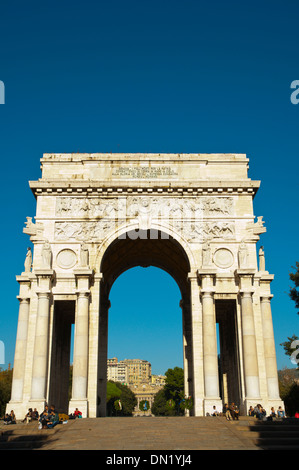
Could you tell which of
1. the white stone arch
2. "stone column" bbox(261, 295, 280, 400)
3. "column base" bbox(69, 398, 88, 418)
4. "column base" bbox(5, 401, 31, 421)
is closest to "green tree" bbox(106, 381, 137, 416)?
"column base" bbox(5, 401, 31, 421)

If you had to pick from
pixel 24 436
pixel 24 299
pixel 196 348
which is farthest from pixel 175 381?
pixel 24 436

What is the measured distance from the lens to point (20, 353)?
99.2 ft

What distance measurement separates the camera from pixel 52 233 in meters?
32.4

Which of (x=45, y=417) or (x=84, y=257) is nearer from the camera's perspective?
(x=45, y=417)

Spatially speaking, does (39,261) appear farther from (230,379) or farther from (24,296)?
(230,379)

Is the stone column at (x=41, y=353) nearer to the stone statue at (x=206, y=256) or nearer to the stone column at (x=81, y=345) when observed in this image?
the stone column at (x=81, y=345)

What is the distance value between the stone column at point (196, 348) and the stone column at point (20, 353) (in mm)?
10383

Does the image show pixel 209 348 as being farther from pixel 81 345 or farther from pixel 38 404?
pixel 38 404

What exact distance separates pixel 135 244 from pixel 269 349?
40.9 ft

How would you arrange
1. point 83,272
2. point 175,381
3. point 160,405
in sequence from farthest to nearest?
1. point 160,405
2. point 175,381
3. point 83,272

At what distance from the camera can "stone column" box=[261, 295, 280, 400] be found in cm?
2962

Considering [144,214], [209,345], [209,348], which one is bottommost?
[209,348]

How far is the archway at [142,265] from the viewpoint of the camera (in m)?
34.0
